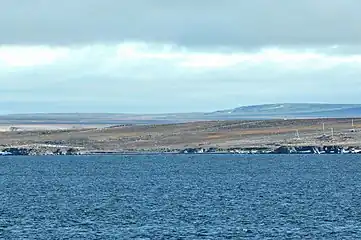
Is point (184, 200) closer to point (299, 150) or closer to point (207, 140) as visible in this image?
point (299, 150)

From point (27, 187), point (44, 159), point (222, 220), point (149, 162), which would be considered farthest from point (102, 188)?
point (44, 159)

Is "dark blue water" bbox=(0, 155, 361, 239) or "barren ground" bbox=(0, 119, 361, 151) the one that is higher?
"barren ground" bbox=(0, 119, 361, 151)

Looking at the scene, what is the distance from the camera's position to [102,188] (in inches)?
4045

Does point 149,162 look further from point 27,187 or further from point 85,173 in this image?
point 27,187

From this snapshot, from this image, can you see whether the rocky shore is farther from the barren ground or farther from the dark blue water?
the dark blue water

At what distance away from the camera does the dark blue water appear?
65.9 metres

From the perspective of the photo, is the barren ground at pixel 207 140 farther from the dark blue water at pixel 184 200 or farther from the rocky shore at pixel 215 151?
the dark blue water at pixel 184 200

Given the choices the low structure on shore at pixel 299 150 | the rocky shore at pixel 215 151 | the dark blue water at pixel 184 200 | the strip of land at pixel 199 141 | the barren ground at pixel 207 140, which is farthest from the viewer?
the barren ground at pixel 207 140

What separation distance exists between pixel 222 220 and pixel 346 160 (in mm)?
81491

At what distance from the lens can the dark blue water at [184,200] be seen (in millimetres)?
65875

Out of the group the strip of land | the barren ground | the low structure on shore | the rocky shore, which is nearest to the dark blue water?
the low structure on shore

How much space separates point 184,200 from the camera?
86750 mm

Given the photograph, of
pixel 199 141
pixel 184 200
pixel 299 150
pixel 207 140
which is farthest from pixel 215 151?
pixel 184 200

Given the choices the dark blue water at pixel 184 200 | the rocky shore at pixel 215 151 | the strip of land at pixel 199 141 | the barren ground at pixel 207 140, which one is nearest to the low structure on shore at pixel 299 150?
the rocky shore at pixel 215 151
